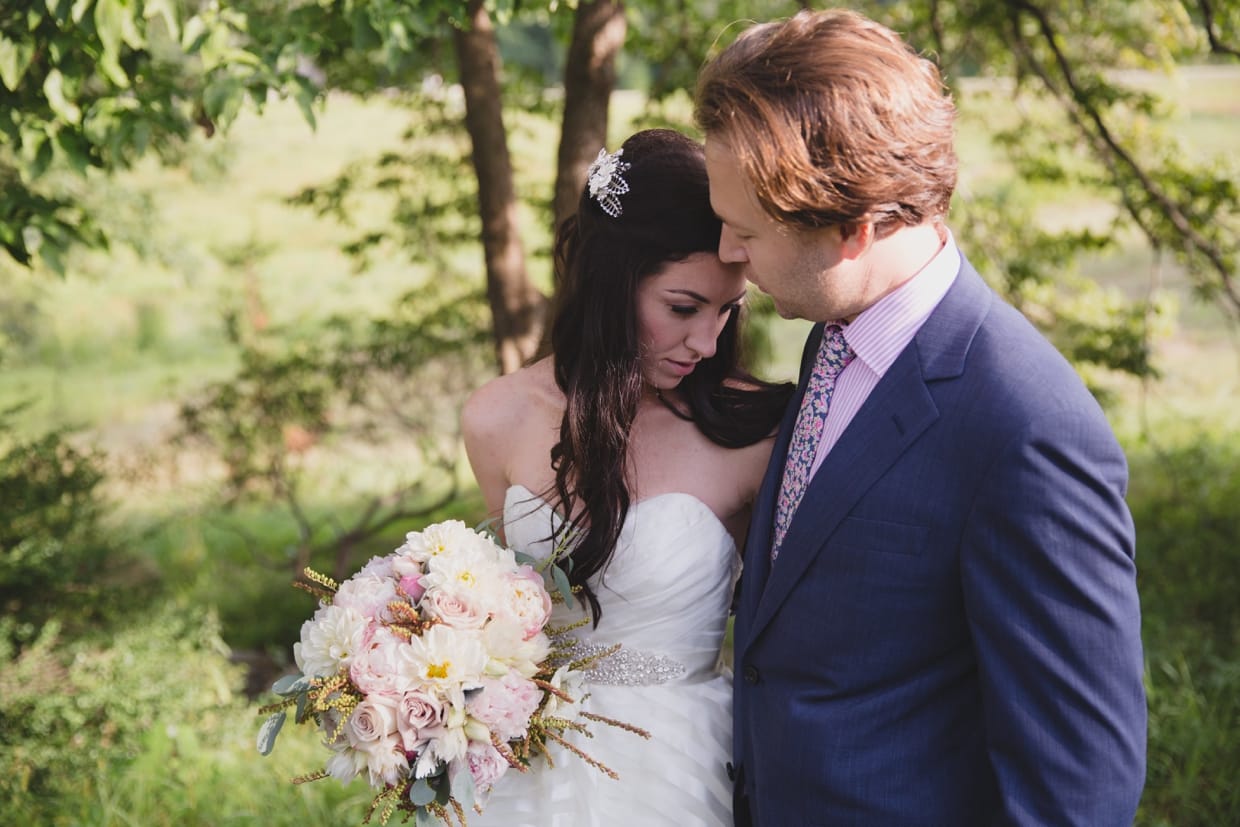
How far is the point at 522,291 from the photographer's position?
5.17 meters

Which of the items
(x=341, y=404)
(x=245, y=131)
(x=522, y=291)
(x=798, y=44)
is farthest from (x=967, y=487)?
(x=245, y=131)

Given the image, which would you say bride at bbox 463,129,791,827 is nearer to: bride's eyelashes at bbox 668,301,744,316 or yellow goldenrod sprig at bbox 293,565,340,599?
bride's eyelashes at bbox 668,301,744,316

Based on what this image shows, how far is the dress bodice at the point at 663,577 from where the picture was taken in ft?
8.37

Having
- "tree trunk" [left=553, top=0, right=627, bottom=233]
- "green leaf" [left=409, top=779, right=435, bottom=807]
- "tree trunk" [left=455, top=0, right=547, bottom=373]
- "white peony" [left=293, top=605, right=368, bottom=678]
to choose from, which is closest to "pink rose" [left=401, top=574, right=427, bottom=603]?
"white peony" [left=293, top=605, right=368, bottom=678]

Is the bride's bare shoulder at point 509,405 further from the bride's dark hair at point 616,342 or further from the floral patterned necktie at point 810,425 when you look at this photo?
the floral patterned necktie at point 810,425

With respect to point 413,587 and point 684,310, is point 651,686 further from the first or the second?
point 684,310

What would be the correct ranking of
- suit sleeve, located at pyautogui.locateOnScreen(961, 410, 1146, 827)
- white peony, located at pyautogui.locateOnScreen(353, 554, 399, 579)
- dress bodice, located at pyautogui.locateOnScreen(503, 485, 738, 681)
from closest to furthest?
suit sleeve, located at pyautogui.locateOnScreen(961, 410, 1146, 827) → white peony, located at pyautogui.locateOnScreen(353, 554, 399, 579) → dress bodice, located at pyautogui.locateOnScreen(503, 485, 738, 681)

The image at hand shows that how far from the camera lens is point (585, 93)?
4.79 metres

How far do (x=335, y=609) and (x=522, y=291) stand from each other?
3209 millimetres

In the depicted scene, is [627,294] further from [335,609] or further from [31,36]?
[31,36]

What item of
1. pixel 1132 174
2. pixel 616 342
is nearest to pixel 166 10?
pixel 616 342

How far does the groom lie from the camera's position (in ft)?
5.49

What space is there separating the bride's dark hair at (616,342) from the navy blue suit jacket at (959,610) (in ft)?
1.84

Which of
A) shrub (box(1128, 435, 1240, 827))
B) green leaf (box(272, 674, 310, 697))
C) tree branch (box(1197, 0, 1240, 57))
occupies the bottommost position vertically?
shrub (box(1128, 435, 1240, 827))
